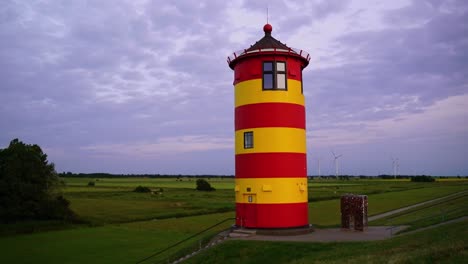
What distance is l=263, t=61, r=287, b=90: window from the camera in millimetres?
18531

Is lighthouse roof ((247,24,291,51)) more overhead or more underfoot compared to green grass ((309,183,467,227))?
more overhead

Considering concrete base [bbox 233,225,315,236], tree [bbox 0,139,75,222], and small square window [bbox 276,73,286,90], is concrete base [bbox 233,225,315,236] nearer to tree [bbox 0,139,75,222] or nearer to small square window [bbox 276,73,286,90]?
small square window [bbox 276,73,286,90]

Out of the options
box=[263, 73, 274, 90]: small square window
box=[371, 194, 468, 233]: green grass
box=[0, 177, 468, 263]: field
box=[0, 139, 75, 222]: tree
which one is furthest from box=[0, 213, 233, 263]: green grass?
box=[371, 194, 468, 233]: green grass

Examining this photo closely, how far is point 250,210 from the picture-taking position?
1833 centimetres

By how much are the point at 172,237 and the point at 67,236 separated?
10477 mm

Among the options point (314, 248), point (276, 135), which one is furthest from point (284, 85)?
point (314, 248)

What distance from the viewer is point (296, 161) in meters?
18.5

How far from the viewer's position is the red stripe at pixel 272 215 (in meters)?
17.9

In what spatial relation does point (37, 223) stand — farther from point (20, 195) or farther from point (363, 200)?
point (363, 200)

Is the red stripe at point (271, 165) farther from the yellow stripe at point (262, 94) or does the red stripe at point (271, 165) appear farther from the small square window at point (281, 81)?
the small square window at point (281, 81)

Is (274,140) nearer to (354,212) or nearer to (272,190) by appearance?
(272,190)

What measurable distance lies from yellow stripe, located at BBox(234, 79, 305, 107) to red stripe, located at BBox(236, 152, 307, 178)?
2.40m

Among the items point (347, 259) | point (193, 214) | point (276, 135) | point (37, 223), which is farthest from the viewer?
point (193, 214)

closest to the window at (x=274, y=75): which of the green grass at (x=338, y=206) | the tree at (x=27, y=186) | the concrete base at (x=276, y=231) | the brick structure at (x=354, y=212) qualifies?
the brick structure at (x=354, y=212)
